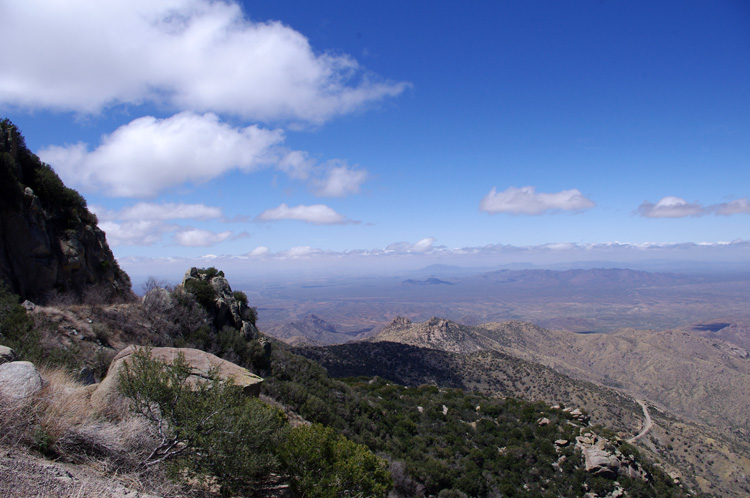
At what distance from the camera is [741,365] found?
102 metres

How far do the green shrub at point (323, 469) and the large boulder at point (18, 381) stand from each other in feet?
14.3

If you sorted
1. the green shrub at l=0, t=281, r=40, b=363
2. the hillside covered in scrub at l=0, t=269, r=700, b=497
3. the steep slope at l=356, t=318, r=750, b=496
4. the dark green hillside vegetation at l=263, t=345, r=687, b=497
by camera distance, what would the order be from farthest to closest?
the steep slope at l=356, t=318, r=750, b=496
the dark green hillside vegetation at l=263, t=345, r=687, b=497
the green shrub at l=0, t=281, r=40, b=363
the hillside covered in scrub at l=0, t=269, r=700, b=497

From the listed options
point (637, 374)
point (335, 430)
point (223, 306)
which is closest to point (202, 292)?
point (223, 306)

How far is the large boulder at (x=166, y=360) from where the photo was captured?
638cm

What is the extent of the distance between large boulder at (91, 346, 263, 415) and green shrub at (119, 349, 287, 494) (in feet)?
1.47

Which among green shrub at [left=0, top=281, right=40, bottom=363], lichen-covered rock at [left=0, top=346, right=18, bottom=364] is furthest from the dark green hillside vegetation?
lichen-covered rock at [left=0, top=346, right=18, bottom=364]

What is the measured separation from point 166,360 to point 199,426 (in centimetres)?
377

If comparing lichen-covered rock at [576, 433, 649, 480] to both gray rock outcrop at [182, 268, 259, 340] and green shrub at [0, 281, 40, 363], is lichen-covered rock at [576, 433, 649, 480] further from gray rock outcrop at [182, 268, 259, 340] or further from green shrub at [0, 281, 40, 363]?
green shrub at [0, 281, 40, 363]

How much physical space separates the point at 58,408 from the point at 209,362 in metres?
4.31

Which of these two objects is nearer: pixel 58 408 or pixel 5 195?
pixel 58 408

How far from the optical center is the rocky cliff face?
15055 millimetres

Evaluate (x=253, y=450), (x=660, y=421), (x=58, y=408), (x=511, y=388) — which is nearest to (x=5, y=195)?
(x=58, y=408)

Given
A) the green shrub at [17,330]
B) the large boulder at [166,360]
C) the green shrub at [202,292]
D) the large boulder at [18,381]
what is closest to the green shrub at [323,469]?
the large boulder at [166,360]

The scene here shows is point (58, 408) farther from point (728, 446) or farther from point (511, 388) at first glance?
point (728, 446)
